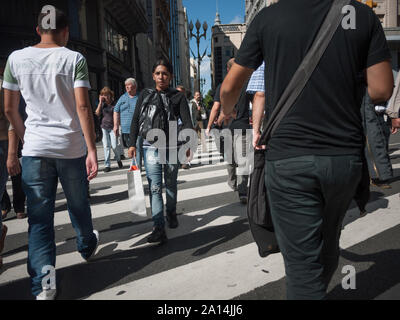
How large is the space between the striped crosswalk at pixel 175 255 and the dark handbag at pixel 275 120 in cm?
71

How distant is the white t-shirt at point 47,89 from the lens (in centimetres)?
241

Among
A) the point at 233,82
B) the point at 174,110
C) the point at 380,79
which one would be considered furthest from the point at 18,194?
the point at 380,79

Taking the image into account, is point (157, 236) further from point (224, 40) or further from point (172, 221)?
point (224, 40)

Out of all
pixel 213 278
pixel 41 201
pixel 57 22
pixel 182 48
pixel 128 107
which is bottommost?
pixel 213 278

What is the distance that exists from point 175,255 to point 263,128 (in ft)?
6.24

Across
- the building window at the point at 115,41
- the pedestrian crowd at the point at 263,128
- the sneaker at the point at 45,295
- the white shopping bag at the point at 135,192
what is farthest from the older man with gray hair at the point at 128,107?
the building window at the point at 115,41

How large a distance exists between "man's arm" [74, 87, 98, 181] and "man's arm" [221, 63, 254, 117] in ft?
3.70

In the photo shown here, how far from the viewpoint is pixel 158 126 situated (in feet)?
11.9

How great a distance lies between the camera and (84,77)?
2518 millimetres

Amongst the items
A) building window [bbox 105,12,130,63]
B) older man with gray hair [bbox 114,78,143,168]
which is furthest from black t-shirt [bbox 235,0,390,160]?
building window [bbox 105,12,130,63]

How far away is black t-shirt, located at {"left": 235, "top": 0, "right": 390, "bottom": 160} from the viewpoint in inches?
62.4

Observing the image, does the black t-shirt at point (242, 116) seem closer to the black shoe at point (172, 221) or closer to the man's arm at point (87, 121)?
the black shoe at point (172, 221)

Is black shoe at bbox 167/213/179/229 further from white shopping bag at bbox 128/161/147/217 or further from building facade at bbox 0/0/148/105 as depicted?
building facade at bbox 0/0/148/105

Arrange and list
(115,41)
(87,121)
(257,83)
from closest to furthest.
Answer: (87,121), (257,83), (115,41)
